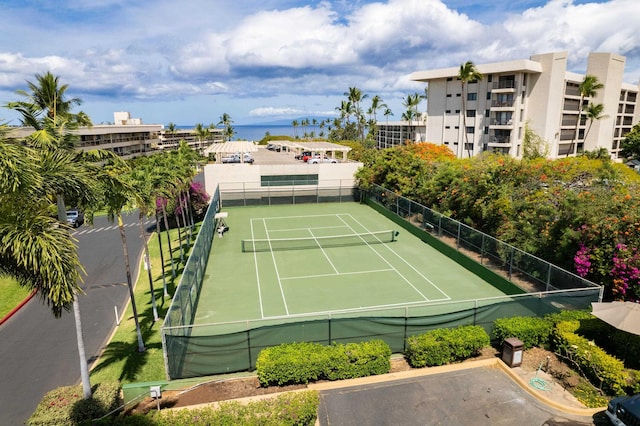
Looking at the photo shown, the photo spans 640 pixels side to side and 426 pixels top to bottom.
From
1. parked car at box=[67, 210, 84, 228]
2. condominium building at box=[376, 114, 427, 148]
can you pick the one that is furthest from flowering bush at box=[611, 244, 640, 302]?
condominium building at box=[376, 114, 427, 148]

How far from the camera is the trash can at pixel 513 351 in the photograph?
1238 cm

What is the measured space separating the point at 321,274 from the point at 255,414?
13248 millimetres

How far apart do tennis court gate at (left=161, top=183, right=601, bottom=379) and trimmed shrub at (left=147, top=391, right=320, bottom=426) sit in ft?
8.31

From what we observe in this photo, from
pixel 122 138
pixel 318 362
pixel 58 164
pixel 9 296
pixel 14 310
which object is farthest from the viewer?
pixel 122 138

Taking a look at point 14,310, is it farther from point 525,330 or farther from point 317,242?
point 525,330

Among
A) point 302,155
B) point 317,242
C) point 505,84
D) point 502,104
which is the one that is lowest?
point 317,242

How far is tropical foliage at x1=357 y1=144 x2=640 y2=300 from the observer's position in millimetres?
15242

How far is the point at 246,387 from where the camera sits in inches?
459

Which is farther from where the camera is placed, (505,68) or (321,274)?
(505,68)

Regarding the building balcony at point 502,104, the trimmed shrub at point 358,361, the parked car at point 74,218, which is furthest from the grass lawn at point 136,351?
the building balcony at point 502,104

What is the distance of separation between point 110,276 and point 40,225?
18.0m

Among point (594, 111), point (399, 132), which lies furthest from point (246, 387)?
point (399, 132)

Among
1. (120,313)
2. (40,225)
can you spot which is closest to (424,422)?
(40,225)

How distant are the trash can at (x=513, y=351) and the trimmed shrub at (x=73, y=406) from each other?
38.0 ft
